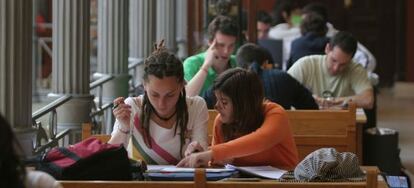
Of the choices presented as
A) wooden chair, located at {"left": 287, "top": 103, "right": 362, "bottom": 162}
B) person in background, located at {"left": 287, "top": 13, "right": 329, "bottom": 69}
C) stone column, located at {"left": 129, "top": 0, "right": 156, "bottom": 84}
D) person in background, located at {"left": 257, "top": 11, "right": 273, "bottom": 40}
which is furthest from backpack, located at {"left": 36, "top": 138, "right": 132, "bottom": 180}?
person in background, located at {"left": 257, "top": 11, "right": 273, "bottom": 40}

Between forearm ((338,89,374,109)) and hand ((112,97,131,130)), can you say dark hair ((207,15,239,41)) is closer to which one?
forearm ((338,89,374,109))

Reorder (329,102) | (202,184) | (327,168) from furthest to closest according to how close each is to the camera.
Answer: (329,102) → (327,168) → (202,184)

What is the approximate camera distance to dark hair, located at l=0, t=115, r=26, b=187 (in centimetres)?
300

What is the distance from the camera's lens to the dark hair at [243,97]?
519 cm

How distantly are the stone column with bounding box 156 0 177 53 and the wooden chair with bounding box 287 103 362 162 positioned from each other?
673 cm

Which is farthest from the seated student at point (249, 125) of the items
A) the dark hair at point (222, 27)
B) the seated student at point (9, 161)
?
the dark hair at point (222, 27)

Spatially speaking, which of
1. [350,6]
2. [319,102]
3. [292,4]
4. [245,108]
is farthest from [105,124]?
[350,6]

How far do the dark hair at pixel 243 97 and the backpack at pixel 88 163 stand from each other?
897mm

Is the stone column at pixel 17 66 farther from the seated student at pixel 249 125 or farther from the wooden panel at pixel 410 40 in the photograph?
the wooden panel at pixel 410 40

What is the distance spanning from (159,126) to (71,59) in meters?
2.65

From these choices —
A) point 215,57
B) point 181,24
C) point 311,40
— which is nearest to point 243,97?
point 215,57

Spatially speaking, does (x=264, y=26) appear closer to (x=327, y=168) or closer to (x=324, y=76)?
(x=324, y=76)

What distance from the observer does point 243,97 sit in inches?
205

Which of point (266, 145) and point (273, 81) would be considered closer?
point (266, 145)
